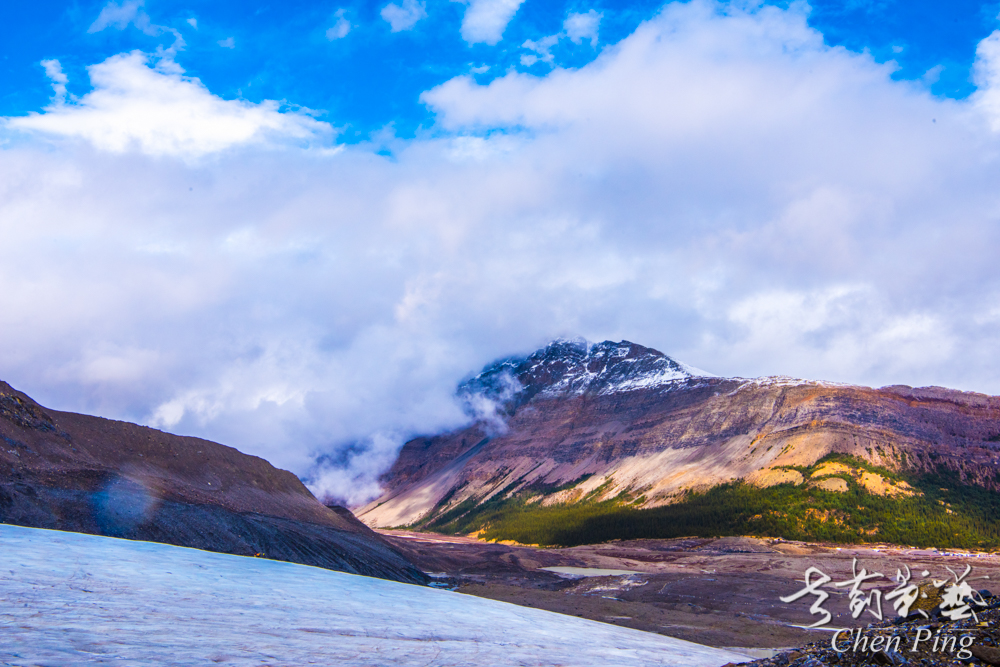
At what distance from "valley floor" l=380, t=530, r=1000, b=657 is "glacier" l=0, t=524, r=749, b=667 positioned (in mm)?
7666

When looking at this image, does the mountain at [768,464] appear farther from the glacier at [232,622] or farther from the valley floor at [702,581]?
the glacier at [232,622]

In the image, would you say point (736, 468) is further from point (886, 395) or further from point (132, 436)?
point (132, 436)

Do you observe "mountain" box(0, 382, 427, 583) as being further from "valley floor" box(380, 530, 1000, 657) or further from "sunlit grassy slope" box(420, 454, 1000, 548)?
"sunlit grassy slope" box(420, 454, 1000, 548)

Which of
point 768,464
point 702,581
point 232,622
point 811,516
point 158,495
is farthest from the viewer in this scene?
point 768,464

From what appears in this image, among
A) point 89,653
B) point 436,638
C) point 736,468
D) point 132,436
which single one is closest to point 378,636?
point 436,638

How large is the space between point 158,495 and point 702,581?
48.1 m

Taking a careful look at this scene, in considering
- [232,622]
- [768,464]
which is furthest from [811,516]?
[232,622]

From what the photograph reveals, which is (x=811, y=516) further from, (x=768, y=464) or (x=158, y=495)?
(x=158, y=495)

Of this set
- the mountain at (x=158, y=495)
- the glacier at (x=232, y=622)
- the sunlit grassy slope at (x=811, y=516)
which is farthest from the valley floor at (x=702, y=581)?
the mountain at (x=158, y=495)

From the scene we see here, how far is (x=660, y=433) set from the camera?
166375mm

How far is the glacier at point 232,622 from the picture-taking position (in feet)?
33.7

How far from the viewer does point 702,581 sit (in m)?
61.2

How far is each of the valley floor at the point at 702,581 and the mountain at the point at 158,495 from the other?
11.1 metres

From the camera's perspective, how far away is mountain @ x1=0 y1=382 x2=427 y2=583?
113 feet
